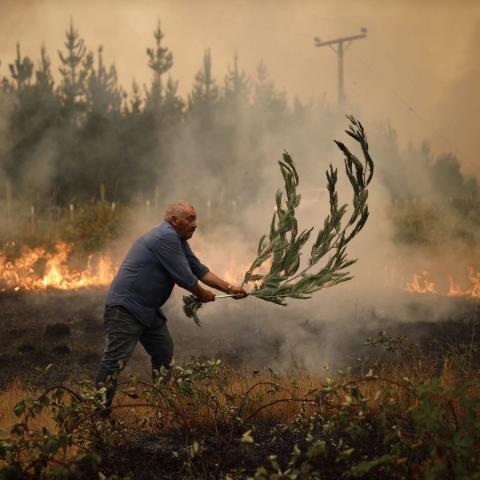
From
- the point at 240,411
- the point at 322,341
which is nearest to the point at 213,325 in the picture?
the point at 322,341

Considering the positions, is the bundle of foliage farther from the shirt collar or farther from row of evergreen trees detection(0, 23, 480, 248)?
row of evergreen trees detection(0, 23, 480, 248)

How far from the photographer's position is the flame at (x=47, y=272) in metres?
11.5

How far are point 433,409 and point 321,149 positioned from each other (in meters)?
16.8

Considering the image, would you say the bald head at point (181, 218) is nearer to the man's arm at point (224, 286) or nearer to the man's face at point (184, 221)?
the man's face at point (184, 221)

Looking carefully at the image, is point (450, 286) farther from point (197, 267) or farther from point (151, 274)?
point (151, 274)

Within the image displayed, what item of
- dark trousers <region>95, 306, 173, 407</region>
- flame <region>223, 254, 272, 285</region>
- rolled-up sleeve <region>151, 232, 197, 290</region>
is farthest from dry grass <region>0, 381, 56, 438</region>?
flame <region>223, 254, 272, 285</region>

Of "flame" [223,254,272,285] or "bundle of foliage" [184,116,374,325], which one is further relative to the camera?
"flame" [223,254,272,285]

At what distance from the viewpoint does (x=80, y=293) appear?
35.8ft

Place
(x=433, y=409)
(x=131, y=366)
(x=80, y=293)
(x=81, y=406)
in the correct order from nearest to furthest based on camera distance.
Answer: (x=433, y=409) < (x=81, y=406) < (x=131, y=366) < (x=80, y=293)

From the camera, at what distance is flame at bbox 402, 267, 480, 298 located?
1141 cm

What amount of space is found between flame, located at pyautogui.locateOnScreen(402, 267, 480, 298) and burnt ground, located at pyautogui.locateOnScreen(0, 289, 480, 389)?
1160mm

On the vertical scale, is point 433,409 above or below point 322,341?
above

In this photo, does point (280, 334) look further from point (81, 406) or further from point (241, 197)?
point (241, 197)

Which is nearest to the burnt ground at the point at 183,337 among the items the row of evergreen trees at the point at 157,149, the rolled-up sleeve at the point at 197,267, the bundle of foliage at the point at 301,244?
the rolled-up sleeve at the point at 197,267
